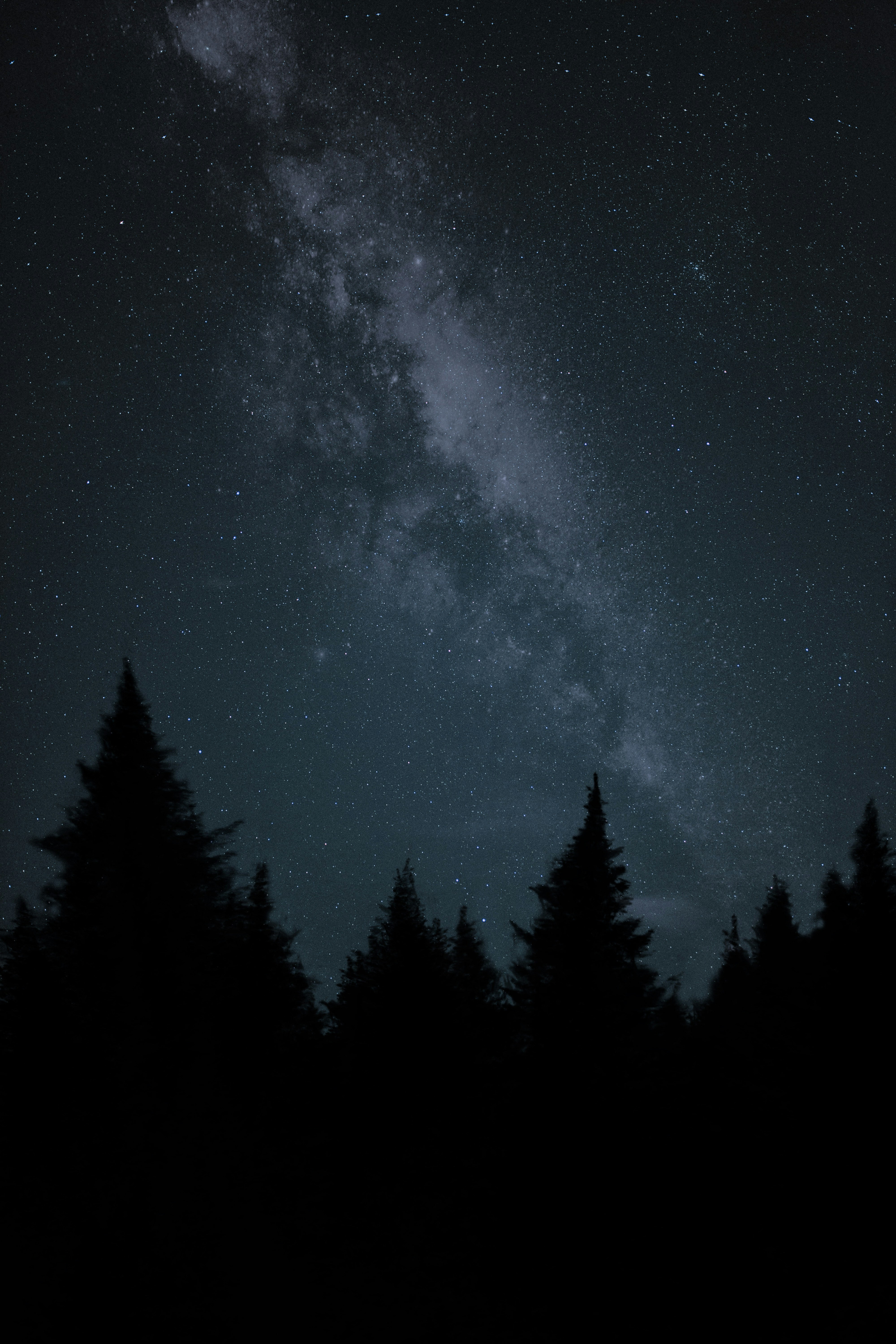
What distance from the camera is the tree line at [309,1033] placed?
12.6 meters

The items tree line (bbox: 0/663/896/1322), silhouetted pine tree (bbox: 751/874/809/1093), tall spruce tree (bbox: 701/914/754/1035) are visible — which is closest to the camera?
tree line (bbox: 0/663/896/1322)

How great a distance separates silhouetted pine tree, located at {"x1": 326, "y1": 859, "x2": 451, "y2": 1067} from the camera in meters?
16.3

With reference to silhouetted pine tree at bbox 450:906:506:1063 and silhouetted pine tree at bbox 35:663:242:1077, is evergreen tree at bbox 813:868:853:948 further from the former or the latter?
silhouetted pine tree at bbox 35:663:242:1077

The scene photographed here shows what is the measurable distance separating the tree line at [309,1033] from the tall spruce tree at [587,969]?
0.17ft

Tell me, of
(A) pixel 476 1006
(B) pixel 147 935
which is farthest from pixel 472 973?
(B) pixel 147 935

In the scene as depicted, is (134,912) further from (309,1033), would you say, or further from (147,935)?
(309,1033)

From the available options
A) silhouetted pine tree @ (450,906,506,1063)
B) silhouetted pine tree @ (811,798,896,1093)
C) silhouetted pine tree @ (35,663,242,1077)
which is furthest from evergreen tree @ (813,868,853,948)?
silhouetted pine tree @ (35,663,242,1077)

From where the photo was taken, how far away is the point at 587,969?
44.2 ft

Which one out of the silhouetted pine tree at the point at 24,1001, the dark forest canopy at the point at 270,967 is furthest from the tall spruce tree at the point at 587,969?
the silhouetted pine tree at the point at 24,1001

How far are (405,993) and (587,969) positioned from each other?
4.92m

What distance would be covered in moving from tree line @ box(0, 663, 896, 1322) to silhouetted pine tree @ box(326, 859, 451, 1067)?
0.16ft

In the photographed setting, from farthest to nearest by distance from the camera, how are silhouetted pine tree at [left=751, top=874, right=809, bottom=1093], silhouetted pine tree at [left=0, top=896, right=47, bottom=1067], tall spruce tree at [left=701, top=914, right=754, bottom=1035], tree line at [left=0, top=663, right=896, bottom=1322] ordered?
tall spruce tree at [left=701, top=914, right=754, bottom=1035] → silhouetted pine tree at [left=751, top=874, right=809, bottom=1093] → silhouetted pine tree at [left=0, top=896, right=47, bottom=1067] → tree line at [left=0, top=663, right=896, bottom=1322]

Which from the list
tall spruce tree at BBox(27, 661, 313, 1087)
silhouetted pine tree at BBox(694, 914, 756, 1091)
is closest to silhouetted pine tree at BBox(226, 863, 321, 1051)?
tall spruce tree at BBox(27, 661, 313, 1087)

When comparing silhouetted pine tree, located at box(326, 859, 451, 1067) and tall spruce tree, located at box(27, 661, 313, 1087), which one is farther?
silhouetted pine tree, located at box(326, 859, 451, 1067)
